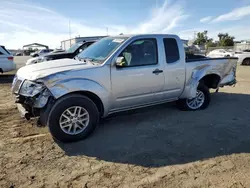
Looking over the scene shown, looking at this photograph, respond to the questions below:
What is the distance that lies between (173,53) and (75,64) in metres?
2.19

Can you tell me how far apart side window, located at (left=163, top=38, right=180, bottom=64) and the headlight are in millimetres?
2710

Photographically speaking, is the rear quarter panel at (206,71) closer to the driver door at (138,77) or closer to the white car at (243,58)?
the driver door at (138,77)

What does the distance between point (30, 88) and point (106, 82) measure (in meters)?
1.29

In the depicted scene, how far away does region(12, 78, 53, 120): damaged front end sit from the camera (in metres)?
3.61

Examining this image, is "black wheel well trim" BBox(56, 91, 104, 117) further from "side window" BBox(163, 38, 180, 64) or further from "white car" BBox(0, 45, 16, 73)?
"white car" BBox(0, 45, 16, 73)

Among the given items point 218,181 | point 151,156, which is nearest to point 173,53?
point 151,156

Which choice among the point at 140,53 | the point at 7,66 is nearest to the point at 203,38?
the point at 7,66

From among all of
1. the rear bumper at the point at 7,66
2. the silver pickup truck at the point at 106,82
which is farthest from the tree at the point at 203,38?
the silver pickup truck at the point at 106,82

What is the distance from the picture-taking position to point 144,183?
2805mm

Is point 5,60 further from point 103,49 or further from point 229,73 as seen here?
point 229,73

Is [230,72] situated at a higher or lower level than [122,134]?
higher

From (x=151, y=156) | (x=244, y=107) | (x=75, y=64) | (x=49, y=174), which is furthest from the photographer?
(x=244, y=107)

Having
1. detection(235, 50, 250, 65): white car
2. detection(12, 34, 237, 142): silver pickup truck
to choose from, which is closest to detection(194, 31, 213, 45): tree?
detection(235, 50, 250, 65): white car

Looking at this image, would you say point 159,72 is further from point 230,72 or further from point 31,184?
point 31,184
